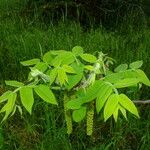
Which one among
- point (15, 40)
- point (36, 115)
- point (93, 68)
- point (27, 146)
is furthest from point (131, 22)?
point (93, 68)

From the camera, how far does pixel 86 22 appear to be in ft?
16.5

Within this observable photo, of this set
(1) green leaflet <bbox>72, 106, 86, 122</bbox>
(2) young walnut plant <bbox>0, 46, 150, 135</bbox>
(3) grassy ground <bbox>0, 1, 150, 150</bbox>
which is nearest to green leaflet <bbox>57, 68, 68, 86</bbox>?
(2) young walnut plant <bbox>0, 46, 150, 135</bbox>

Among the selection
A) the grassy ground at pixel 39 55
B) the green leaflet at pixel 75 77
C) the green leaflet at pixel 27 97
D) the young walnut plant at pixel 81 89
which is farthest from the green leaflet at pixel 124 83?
the grassy ground at pixel 39 55

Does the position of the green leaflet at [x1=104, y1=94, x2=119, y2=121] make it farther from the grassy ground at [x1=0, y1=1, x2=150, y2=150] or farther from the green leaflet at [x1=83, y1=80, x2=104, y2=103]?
the grassy ground at [x1=0, y1=1, x2=150, y2=150]

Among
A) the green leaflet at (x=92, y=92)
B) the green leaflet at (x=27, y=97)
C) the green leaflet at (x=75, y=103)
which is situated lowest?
the green leaflet at (x=75, y=103)

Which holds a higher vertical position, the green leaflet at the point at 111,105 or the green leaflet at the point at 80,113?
the green leaflet at the point at 111,105

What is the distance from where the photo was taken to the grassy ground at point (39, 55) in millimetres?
2680

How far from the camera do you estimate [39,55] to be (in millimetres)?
3912

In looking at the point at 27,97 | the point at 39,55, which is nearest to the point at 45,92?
the point at 27,97

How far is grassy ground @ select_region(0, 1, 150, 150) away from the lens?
2.68m

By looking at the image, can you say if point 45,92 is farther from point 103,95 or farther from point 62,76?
point 103,95

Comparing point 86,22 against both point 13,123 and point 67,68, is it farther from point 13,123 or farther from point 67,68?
point 67,68

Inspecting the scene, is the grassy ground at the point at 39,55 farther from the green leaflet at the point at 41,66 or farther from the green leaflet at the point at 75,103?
the green leaflet at the point at 75,103

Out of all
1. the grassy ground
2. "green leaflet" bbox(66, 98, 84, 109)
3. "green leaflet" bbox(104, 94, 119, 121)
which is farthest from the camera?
the grassy ground
